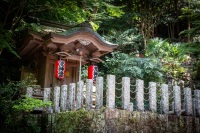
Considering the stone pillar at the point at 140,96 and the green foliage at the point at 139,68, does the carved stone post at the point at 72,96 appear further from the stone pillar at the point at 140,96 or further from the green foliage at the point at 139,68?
the green foliage at the point at 139,68

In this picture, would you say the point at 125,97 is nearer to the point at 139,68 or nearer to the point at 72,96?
the point at 72,96

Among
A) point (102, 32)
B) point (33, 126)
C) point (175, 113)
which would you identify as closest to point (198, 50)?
point (175, 113)

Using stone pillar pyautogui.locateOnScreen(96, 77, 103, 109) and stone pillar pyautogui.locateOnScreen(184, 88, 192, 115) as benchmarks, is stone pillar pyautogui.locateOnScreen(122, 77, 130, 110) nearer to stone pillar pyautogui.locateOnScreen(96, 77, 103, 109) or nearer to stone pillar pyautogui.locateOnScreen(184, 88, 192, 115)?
stone pillar pyautogui.locateOnScreen(96, 77, 103, 109)

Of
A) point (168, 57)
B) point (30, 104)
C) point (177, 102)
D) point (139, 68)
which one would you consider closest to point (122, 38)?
point (168, 57)

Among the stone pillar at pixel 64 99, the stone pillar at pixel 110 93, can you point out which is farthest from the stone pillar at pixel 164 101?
the stone pillar at pixel 64 99

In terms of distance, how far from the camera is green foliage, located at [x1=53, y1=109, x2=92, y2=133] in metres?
5.72

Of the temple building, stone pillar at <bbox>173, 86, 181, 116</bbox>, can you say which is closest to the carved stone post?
stone pillar at <bbox>173, 86, 181, 116</bbox>

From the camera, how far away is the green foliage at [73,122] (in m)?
5.72

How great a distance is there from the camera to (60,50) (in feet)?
32.4

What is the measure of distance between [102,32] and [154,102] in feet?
40.5

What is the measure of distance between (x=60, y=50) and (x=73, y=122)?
4.38m

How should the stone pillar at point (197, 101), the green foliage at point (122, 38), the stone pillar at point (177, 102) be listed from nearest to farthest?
the stone pillar at point (177, 102)
the stone pillar at point (197, 101)
the green foliage at point (122, 38)

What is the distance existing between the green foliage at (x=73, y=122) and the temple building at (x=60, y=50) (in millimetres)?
3430

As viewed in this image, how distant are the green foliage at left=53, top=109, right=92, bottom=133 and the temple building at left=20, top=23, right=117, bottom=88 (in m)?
3.43
